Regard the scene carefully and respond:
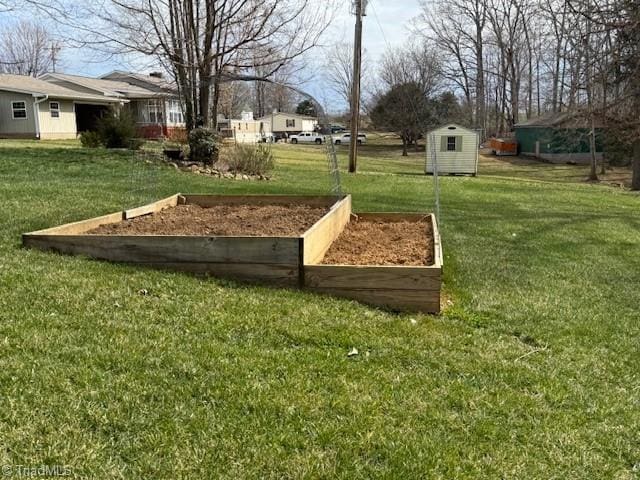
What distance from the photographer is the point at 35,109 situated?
94.2 ft

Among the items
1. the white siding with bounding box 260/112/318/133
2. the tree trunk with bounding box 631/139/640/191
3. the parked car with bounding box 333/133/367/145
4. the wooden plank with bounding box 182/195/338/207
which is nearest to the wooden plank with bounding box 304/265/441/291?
the wooden plank with bounding box 182/195/338/207

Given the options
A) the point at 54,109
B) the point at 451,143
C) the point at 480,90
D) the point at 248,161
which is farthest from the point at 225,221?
the point at 480,90

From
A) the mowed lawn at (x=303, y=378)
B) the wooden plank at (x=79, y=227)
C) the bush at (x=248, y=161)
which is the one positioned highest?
the bush at (x=248, y=161)

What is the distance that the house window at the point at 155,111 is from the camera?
37.8 m

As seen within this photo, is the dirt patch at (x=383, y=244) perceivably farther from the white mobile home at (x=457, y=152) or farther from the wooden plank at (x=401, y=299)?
the white mobile home at (x=457, y=152)

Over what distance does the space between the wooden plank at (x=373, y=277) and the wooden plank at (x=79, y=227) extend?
2360 mm

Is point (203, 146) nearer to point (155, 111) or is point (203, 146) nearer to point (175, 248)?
→ point (175, 248)

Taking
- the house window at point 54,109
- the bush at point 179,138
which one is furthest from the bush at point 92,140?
the house window at point 54,109

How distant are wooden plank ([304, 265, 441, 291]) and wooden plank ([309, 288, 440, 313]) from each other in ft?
0.10

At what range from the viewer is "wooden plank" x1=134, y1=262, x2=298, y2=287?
14.7ft

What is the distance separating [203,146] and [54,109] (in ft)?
61.7

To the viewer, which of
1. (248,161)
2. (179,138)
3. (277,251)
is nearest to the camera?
(277,251)

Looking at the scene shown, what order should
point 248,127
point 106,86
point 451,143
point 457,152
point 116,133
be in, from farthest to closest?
point 248,127, point 106,86, point 451,143, point 457,152, point 116,133

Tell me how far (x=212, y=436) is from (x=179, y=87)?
15414mm
